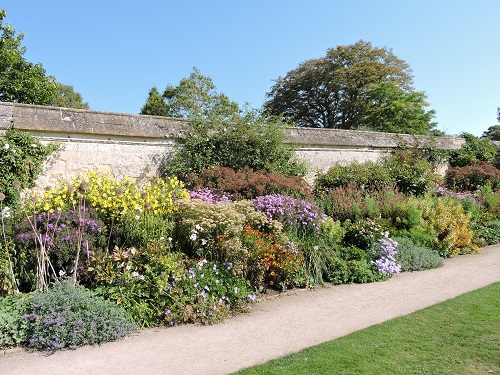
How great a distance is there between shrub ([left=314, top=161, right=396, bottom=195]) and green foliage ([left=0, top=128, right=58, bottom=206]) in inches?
248

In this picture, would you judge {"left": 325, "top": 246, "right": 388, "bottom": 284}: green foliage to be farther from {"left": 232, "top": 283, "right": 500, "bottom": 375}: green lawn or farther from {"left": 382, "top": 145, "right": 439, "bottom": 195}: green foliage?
{"left": 382, "top": 145, "right": 439, "bottom": 195}: green foliage

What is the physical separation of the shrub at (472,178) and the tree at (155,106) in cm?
1912

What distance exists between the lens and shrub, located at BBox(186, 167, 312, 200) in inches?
307

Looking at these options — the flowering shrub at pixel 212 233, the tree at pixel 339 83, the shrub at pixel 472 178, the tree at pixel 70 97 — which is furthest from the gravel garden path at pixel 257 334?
the tree at pixel 70 97

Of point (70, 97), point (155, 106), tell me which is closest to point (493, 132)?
point (155, 106)

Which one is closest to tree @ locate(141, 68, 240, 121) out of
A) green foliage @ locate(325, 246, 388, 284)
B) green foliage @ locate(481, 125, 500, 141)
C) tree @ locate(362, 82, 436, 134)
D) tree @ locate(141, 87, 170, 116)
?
tree @ locate(141, 87, 170, 116)

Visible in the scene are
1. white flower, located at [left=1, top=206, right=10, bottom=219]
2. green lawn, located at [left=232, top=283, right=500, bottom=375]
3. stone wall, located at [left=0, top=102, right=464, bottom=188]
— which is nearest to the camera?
green lawn, located at [left=232, top=283, right=500, bottom=375]

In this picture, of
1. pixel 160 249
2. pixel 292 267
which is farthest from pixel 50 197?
pixel 292 267

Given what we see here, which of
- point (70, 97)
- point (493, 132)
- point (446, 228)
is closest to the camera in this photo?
point (446, 228)

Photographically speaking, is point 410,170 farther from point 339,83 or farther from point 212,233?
point 339,83

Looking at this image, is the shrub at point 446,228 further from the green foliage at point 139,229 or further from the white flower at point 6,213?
the white flower at point 6,213

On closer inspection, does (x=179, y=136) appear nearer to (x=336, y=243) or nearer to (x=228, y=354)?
(x=336, y=243)

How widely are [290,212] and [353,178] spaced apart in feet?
13.2

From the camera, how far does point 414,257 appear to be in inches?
276
